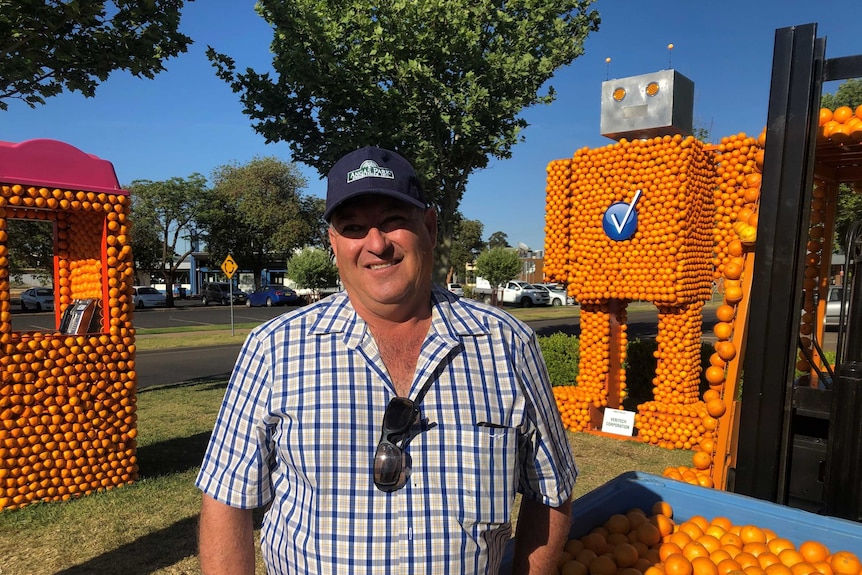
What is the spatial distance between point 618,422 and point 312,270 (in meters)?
31.1

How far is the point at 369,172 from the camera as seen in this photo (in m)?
1.58

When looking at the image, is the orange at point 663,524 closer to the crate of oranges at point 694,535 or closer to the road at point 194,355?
the crate of oranges at point 694,535

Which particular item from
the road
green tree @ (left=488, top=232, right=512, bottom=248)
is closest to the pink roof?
the road

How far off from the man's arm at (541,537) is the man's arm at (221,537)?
0.79 meters

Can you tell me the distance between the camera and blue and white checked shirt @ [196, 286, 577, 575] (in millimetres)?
1452

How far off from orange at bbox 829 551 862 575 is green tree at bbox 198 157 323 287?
1479 inches

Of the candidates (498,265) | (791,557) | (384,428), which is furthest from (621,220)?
(498,265)

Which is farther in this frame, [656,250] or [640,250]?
[640,250]

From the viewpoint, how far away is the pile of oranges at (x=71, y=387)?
4.66 metres

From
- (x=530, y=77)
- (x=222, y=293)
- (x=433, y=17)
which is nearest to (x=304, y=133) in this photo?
(x=433, y=17)

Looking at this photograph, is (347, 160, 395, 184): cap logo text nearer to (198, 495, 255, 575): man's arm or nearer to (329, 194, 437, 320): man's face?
(329, 194, 437, 320): man's face

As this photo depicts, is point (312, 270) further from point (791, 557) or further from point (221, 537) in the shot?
point (221, 537)

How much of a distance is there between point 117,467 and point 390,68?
26.4ft

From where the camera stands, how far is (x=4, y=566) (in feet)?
12.5
